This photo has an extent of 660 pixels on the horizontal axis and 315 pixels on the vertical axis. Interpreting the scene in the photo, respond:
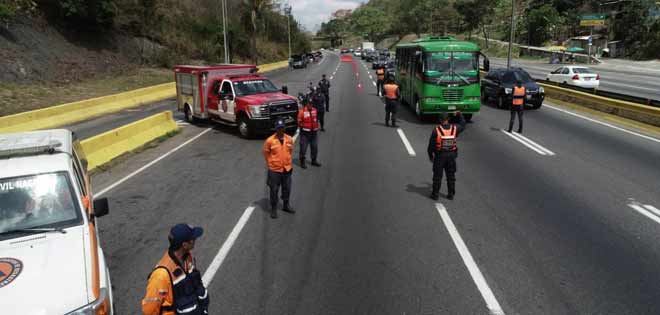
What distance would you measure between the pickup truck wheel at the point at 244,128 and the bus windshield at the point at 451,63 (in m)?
6.97

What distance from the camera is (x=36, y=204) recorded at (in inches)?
200

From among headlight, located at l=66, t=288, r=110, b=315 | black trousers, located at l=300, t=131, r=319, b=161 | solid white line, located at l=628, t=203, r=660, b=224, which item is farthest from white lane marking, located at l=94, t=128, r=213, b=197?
solid white line, located at l=628, t=203, r=660, b=224

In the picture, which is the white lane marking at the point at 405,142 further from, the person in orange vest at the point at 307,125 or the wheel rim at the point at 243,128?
the wheel rim at the point at 243,128

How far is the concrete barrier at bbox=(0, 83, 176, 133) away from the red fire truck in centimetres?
537

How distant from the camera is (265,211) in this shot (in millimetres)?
8680

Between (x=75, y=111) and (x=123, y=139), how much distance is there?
355 inches

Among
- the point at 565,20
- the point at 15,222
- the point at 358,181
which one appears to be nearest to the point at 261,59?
the point at 565,20

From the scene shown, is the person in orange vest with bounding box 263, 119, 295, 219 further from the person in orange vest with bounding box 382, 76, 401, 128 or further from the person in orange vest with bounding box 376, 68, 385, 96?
the person in orange vest with bounding box 376, 68, 385, 96

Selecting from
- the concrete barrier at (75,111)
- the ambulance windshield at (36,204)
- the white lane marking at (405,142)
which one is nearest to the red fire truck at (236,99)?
the white lane marking at (405,142)

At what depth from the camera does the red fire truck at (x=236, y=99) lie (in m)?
15.2

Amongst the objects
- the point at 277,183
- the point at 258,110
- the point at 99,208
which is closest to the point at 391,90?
the point at 258,110

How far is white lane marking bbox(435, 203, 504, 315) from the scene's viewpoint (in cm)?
539

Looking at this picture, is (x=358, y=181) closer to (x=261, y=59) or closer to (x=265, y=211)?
(x=265, y=211)

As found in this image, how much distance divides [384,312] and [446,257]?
1.81m
